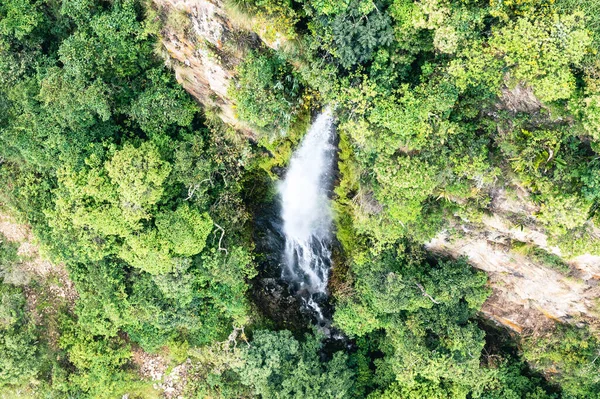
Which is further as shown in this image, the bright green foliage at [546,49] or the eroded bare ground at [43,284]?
the eroded bare ground at [43,284]

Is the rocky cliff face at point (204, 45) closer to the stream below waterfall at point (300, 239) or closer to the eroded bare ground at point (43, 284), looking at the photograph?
the stream below waterfall at point (300, 239)

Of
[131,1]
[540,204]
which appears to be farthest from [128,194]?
[540,204]

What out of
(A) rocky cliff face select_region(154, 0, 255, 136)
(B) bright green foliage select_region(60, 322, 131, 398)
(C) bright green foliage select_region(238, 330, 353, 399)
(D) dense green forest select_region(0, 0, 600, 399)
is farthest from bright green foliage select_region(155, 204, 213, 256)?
(B) bright green foliage select_region(60, 322, 131, 398)

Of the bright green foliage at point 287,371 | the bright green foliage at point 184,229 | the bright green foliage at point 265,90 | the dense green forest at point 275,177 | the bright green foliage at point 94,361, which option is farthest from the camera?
the bright green foliage at point 94,361

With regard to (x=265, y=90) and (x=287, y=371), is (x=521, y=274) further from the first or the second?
(x=265, y=90)

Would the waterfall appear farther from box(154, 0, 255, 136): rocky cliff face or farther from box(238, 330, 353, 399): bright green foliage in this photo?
box(238, 330, 353, 399): bright green foliage

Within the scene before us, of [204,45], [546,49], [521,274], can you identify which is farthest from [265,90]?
[521,274]

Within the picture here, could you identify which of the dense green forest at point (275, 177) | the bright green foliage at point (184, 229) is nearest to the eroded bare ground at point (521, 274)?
the dense green forest at point (275, 177)

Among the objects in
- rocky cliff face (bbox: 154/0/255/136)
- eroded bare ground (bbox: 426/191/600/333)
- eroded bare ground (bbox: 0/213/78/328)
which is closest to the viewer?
rocky cliff face (bbox: 154/0/255/136)
